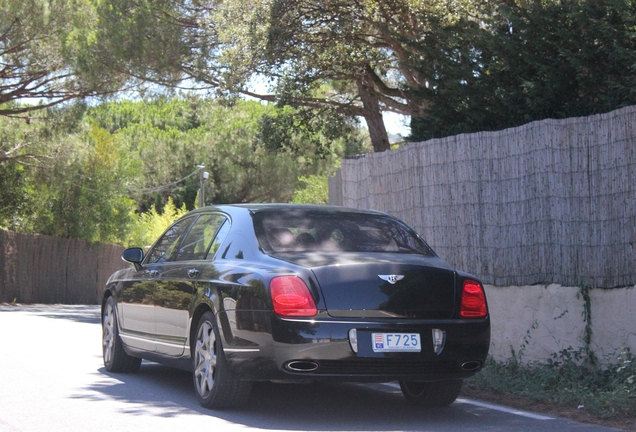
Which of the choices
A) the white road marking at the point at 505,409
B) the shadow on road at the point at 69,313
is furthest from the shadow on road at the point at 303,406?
the shadow on road at the point at 69,313

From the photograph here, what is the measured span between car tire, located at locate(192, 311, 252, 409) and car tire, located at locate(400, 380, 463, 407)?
1.48 metres

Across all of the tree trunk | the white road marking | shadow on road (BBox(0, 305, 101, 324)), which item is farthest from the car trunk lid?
the tree trunk

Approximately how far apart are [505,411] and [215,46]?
49.8 ft

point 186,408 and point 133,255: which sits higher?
point 133,255

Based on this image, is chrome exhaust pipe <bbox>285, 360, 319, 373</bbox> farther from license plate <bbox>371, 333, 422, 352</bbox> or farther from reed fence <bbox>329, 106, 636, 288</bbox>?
reed fence <bbox>329, 106, 636, 288</bbox>

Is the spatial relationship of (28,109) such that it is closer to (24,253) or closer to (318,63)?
(24,253)

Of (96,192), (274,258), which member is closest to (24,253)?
(96,192)

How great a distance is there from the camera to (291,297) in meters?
6.70

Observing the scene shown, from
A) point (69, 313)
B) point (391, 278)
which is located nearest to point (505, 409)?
point (391, 278)

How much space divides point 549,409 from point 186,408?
9.30ft

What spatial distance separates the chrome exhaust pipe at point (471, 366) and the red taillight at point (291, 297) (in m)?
1.21

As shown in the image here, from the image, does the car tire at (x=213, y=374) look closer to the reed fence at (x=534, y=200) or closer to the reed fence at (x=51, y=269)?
the reed fence at (x=534, y=200)

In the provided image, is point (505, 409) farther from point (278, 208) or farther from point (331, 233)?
point (278, 208)

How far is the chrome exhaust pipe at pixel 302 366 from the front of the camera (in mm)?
6641
